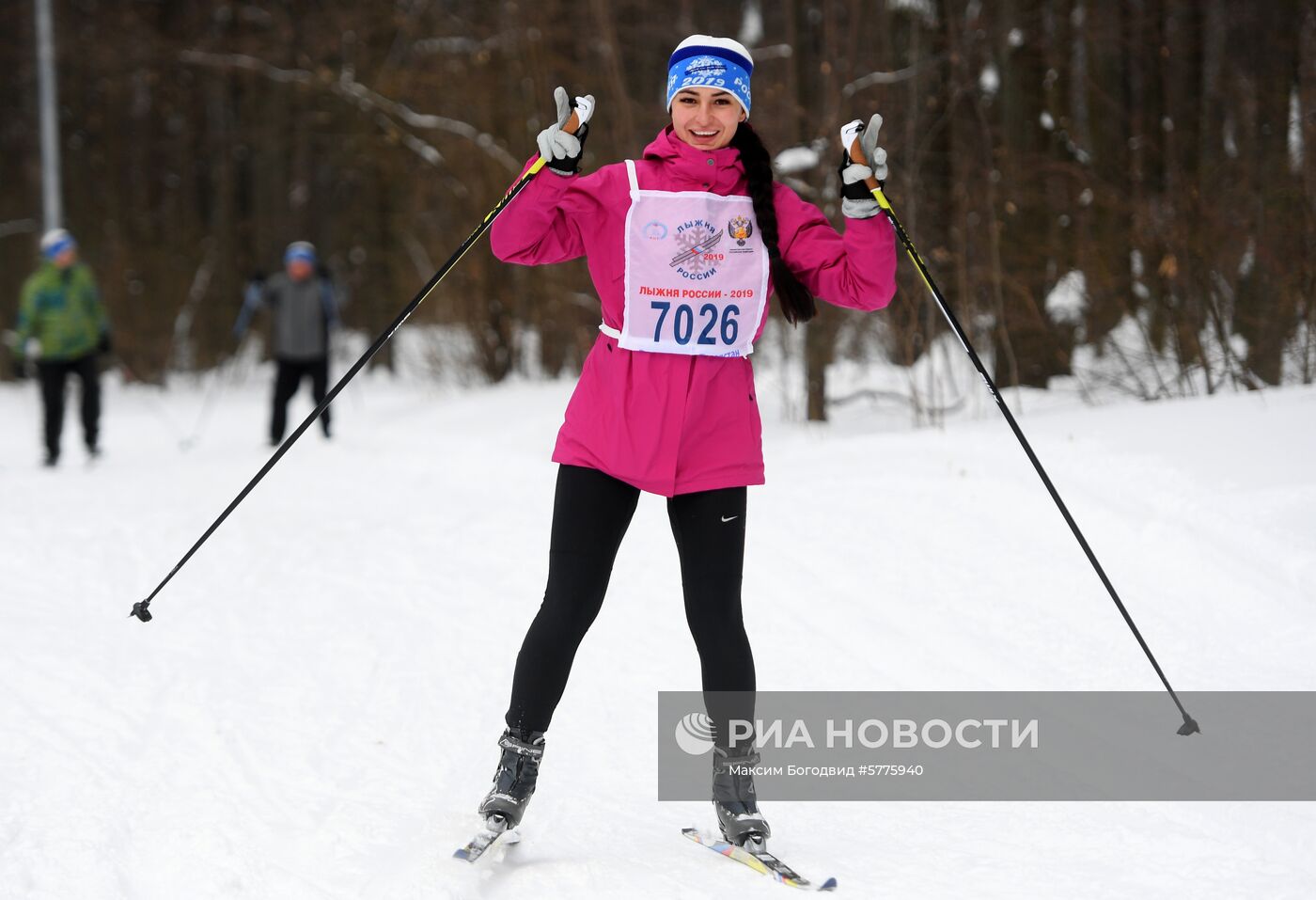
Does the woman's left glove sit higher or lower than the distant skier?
higher

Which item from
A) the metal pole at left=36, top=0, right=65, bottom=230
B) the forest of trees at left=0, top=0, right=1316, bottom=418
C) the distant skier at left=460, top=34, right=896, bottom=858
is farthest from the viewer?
the metal pole at left=36, top=0, right=65, bottom=230

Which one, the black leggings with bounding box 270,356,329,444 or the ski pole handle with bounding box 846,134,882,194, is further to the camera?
the black leggings with bounding box 270,356,329,444

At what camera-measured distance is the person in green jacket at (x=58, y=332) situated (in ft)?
34.4

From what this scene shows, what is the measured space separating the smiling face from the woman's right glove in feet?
0.71

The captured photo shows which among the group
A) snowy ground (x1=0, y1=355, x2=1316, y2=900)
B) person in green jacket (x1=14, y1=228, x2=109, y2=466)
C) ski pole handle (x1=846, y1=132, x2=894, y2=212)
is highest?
ski pole handle (x1=846, y1=132, x2=894, y2=212)

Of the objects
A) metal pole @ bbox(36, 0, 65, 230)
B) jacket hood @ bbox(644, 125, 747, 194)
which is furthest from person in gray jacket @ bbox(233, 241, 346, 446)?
jacket hood @ bbox(644, 125, 747, 194)

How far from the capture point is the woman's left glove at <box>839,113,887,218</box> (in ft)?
9.62

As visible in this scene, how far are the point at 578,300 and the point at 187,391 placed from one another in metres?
9.36

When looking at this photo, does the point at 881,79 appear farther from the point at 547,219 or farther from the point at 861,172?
the point at 547,219

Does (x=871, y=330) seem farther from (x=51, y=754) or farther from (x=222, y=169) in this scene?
(x=222, y=169)

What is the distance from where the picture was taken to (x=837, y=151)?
364 inches

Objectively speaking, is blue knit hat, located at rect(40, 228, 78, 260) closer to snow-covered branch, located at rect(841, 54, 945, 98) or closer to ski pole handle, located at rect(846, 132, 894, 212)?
snow-covered branch, located at rect(841, 54, 945, 98)

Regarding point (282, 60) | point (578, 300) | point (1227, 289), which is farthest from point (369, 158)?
point (1227, 289)

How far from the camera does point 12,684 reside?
445 centimetres
